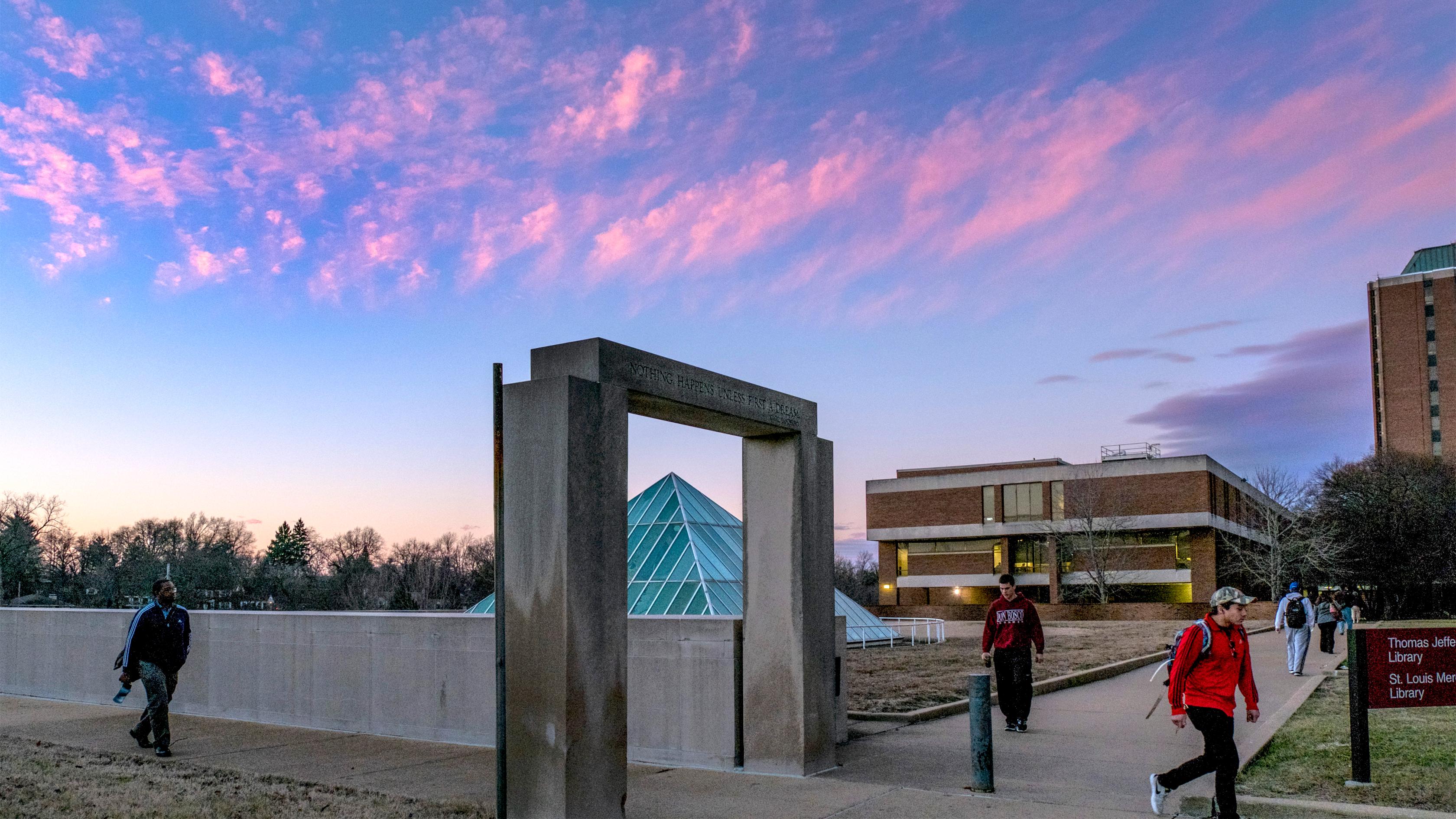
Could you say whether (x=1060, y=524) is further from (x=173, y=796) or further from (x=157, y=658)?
(x=173, y=796)

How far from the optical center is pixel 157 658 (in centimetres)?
1059

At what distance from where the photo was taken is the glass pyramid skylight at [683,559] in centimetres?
2155

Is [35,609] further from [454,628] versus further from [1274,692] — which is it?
[1274,692]

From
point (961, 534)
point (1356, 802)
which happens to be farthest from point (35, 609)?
point (961, 534)

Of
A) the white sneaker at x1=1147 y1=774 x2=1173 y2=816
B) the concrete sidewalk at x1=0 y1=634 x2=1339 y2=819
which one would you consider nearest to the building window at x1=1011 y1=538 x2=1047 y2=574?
the concrete sidewalk at x1=0 y1=634 x2=1339 y2=819

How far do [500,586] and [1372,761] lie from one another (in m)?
8.09

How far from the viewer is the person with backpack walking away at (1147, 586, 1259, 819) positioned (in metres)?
7.00

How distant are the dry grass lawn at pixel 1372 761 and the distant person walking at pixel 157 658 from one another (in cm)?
997

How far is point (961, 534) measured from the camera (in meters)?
70.7

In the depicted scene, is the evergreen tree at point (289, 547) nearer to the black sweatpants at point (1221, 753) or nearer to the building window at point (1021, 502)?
the building window at point (1021, 502)

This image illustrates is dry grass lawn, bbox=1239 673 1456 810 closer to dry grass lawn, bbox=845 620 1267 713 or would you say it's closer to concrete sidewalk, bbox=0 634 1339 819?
concrete sidewalk, bbox=0 634 1339 819

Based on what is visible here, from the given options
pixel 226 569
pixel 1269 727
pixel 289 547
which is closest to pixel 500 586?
pixel 1269 727

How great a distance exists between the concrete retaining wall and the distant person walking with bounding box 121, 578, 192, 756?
197 cm

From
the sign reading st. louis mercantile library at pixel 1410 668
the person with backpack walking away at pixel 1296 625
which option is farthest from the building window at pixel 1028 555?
the sign reading st. louis mercantile library at pixel 1410 668
